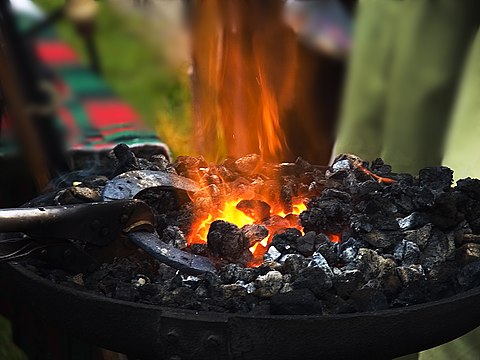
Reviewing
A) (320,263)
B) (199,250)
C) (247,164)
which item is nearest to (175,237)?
(199,250)

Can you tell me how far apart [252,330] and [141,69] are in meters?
1.30

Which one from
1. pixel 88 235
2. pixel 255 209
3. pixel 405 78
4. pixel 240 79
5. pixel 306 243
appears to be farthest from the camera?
pixel 405 78

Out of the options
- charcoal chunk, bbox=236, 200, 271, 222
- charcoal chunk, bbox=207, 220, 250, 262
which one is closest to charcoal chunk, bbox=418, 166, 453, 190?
charcoal chunk, bbox=236, 200, 271, 222

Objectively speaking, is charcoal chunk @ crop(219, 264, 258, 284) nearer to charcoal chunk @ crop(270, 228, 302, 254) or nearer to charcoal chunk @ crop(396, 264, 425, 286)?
charcoal chunk @ crop(270, 228, 302, 254)

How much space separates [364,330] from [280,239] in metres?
0.34

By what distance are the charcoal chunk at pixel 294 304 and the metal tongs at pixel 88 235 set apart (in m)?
0.20

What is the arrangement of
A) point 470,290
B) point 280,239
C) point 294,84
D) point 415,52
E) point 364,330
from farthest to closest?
point 294,84, point 415,52, point 280,239, point 470,290, point 364,330

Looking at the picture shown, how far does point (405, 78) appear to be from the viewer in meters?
2.19

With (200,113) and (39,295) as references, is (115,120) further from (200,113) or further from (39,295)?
(39,295)

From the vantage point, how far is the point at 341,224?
4.85 ft

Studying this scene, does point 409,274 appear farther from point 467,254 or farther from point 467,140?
point 467,140

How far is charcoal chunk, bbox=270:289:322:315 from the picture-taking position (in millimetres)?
1128

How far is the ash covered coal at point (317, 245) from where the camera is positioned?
120 centimetres

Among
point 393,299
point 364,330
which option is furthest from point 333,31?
point 364,330
